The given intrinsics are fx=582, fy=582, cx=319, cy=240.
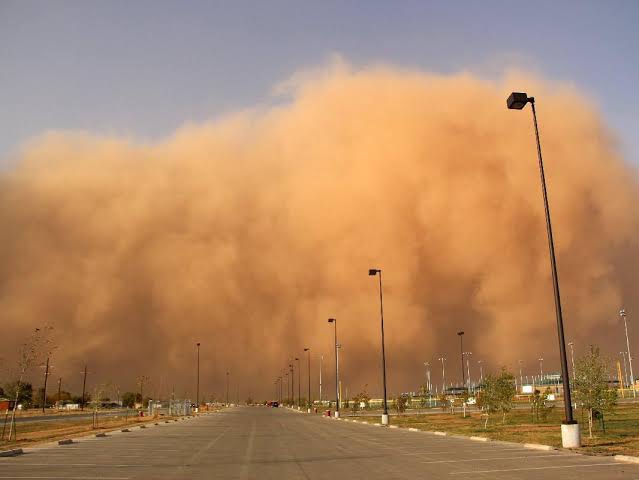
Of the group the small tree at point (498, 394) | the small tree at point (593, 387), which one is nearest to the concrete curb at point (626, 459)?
the small tree at point (593, 387)

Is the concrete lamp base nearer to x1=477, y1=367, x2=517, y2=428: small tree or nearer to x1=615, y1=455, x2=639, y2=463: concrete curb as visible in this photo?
x1=615, y1=455, x2=639, y2=463: concrete curb

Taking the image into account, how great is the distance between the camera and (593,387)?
24.9 metres

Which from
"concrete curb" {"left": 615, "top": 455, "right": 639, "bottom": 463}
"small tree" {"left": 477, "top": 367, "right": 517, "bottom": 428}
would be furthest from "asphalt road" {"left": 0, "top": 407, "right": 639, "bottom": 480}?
"small tree" {"left": 477, "top": 367, "right": 517, "bottom": 428}

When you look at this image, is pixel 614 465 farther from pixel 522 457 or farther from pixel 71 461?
pixel 71 461

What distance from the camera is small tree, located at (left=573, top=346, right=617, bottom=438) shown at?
24.7 m

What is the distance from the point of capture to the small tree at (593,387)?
24.7 meters

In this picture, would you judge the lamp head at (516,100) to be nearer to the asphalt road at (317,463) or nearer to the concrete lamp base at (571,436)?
the concrete lamp base at (571,436)

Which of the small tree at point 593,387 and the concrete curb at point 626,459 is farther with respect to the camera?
the small tree at point 593,387

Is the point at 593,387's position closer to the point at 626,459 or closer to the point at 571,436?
the point at 571,436

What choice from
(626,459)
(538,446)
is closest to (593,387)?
(538,446)

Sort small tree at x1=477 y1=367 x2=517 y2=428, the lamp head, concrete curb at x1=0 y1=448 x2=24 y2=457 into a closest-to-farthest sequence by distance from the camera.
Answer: concrete curb at x1=0 y1=448 x2=24 y2=457 → the lamp head → small tree at x1=477 y1=367 x2=517 y2=428

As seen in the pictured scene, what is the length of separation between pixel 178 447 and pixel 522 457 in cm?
1368

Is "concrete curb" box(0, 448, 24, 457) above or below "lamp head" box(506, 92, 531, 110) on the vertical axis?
below

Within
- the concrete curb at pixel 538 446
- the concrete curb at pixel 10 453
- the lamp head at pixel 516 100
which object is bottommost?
the concrete curb at pixel 538 446
